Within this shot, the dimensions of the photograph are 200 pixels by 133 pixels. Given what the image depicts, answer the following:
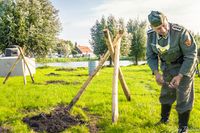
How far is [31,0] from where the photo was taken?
138 ft

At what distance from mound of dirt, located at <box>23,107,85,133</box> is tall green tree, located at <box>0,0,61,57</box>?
101 ft

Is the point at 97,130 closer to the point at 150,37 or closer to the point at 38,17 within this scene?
the point at 150,37

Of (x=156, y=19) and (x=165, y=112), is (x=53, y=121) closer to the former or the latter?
(x=165, y=112)

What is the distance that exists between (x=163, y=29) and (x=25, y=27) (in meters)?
34.0

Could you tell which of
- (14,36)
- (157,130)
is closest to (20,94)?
(157,130)

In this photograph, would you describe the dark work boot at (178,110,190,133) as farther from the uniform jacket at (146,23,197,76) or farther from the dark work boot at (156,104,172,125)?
the uniform jacket at (146,23,197,76)

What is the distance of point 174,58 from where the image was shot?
657cm

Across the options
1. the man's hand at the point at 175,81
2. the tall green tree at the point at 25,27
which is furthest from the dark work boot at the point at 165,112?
the tall green tree at the point at 25,27

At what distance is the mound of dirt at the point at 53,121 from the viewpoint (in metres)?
7.55

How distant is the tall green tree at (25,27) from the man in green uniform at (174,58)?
32.8 m

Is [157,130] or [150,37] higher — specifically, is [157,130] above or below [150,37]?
below

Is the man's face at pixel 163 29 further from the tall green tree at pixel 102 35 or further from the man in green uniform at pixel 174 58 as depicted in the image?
the tall green tree at pixel 102 35

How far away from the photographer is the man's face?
6.20 m

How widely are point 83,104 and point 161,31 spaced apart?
513 centimetres
